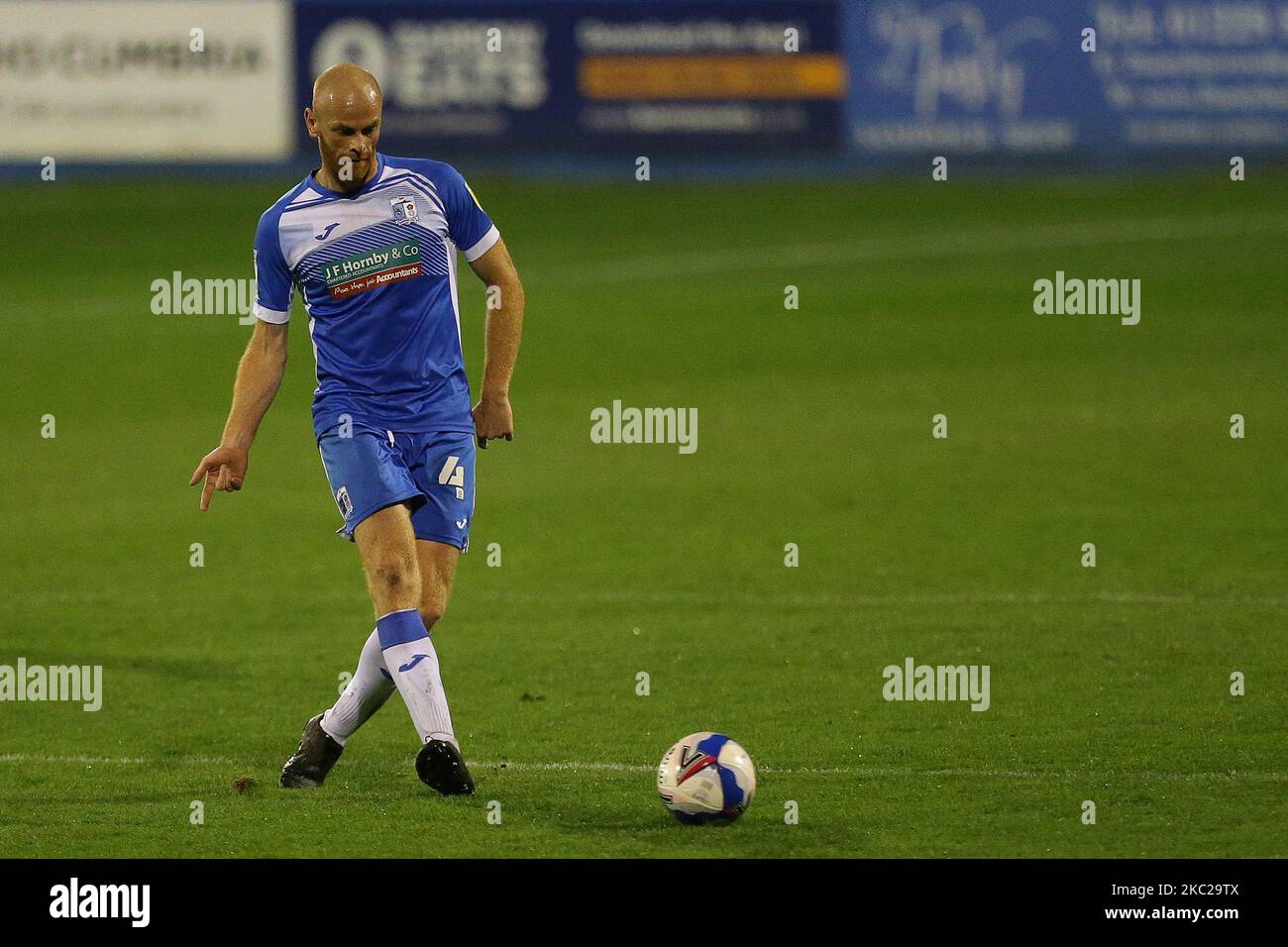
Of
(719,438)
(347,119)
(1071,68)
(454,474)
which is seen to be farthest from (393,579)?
(1071,68)

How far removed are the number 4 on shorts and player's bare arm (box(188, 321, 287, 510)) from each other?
0.68 meters

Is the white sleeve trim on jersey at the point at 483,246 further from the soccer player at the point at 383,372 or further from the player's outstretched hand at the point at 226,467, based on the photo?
the player's outstretched hand at the point at 226,467

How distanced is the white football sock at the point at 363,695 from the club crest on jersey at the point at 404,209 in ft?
5.00

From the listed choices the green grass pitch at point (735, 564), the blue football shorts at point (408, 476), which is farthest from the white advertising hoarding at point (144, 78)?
the blue football shorts at point (408, 476)

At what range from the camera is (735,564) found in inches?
480

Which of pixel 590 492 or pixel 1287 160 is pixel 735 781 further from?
pixel 1287 160

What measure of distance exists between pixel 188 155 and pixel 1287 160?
15.7 metres

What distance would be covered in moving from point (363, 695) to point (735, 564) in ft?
16.4

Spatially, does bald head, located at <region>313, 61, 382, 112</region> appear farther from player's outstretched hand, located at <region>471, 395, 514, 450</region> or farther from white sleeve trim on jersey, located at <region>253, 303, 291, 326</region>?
player's outstretched hand, located at <region>471, 395, 514, 450</region>

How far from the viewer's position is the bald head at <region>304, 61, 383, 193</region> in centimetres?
706

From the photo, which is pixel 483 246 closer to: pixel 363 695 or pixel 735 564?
pixel 363 695

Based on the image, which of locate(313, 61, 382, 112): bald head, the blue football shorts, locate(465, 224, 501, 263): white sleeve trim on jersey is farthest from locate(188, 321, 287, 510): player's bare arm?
locate(313, 61, 382, 112): bald head

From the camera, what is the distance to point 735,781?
6.90 meters
